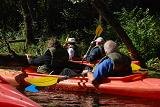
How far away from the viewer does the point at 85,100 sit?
9.90 m

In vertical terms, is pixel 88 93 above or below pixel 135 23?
below

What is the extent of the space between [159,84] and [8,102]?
498 cm

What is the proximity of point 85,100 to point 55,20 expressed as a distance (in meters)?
15.8

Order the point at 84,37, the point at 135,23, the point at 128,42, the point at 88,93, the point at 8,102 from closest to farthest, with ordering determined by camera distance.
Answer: the point at 8,102
the point at 88,93
the point at 128,42
the point at 135,23
the point at 84,37

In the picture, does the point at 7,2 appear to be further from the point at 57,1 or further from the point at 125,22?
the point at 125,22

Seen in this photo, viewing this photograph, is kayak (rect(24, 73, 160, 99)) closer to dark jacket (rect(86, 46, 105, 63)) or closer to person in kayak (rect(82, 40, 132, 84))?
person in kayak (rect(82, 40, 132, 84))

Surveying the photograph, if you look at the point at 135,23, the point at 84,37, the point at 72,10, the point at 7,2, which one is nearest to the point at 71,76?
the point at 135,23

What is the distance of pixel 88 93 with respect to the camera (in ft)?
35.0

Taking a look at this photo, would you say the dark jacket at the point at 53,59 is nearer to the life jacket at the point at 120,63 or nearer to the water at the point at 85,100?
the water at the point at 85,100

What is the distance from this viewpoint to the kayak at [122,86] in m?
9.77

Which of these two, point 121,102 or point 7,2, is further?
→ point 7,2

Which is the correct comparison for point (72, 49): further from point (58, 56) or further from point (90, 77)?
point (90, 77)

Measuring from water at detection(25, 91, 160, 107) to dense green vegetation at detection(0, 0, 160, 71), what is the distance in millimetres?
9347

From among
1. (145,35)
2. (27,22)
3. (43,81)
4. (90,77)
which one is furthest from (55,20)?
(90,77)
